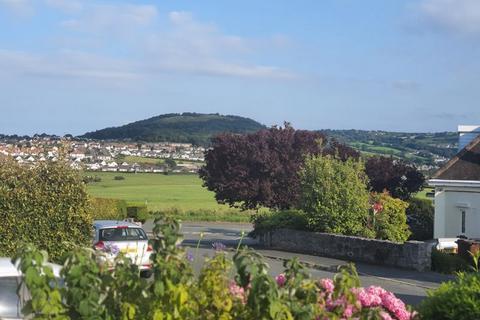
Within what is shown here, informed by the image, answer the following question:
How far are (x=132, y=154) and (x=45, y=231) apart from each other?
102022 millimetres

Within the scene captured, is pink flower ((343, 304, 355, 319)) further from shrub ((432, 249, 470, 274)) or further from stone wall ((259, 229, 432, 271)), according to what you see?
stone wall ((259, 229, 432, 271))

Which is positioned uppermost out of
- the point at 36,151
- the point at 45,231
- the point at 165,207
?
the point at 36,151

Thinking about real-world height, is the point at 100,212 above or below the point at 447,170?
below

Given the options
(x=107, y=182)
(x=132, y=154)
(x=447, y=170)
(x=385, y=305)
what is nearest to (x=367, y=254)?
(x=447, y=170)

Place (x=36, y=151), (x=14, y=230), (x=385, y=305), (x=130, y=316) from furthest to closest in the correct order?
(x=36, y=151)
(x=14, y=230)
(x=385, y=305)
(x=130, y=316)

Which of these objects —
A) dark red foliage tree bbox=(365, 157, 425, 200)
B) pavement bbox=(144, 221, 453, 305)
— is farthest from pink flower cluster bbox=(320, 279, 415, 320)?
dark red foliage tree bbox=(365, 157, 425, 200)

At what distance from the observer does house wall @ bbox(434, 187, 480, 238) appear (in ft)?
108

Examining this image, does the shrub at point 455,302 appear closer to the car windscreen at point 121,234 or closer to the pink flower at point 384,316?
the pink flower at point 384,316

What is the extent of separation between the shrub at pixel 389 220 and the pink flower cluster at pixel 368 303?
73.7ft

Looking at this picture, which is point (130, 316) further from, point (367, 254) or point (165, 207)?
point (165, 207)

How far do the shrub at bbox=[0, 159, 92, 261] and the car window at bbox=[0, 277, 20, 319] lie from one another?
272 inches

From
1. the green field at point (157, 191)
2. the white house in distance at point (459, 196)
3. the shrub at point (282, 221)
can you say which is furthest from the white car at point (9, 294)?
the green field at point (157, 191)

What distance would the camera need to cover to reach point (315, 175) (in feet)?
98.6

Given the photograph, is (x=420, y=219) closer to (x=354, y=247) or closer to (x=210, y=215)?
(x=354, y=247)
